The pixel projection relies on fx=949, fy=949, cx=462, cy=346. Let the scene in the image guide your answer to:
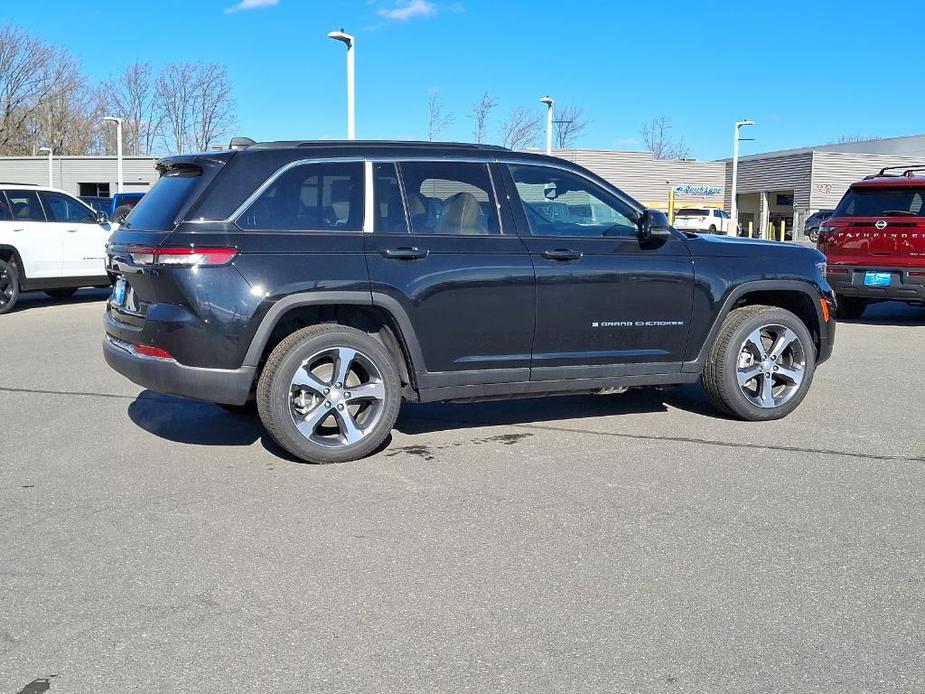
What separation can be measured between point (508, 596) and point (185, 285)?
2.54 m

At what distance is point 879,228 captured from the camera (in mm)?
11516

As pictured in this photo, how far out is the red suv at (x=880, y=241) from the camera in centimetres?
1126

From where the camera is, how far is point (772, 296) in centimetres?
676

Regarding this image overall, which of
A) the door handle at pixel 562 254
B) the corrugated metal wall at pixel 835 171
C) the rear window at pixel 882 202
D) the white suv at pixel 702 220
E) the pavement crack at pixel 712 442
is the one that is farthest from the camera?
the corrugated metal wall at pixel 835 171

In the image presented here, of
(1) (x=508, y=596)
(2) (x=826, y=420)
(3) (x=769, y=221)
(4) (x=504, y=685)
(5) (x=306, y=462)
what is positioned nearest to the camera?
(4) (x=504, y=685)

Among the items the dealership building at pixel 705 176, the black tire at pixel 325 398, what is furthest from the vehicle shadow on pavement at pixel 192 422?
the dealership building at pixel 705 176

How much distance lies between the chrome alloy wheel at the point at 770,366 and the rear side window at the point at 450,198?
205 centimetres

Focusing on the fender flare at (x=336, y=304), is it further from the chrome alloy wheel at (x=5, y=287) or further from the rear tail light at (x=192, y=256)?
the chrome alloy wheel at (x=5, y=287)

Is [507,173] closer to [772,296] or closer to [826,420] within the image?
[772,296]

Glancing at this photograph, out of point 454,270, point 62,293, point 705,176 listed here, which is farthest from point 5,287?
point 705,176

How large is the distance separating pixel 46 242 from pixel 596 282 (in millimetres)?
10130

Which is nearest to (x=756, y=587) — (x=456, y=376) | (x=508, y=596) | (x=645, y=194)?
(x=508, y=596)

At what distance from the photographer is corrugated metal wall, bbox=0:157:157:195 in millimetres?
54831

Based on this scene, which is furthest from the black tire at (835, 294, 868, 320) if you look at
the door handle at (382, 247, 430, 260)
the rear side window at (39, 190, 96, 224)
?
the rear side window at (39, 190, 96, 224)
